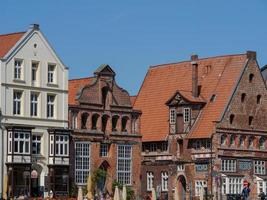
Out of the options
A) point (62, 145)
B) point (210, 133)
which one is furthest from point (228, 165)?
point (62, 145)

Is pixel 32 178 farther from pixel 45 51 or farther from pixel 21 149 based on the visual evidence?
pixel 45 51

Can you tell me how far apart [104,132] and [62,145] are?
24.1 ft

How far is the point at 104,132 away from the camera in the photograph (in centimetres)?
8931

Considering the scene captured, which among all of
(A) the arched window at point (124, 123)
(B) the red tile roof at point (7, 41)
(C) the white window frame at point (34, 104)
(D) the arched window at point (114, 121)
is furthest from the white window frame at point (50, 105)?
(A) the arched window at point (124, 123)

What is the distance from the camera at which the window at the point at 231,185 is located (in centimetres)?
9275

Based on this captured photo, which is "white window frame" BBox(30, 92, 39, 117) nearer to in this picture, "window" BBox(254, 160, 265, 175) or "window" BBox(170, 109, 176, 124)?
"window" BBox(170, 109, 176, 124)

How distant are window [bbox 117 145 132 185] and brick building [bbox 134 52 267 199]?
5.81 meters

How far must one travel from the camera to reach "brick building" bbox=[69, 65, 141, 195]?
8700cm

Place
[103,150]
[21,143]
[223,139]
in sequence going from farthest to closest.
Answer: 1. [223,139]
2. [103,150]
3. [21,143]

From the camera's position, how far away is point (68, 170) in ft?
273

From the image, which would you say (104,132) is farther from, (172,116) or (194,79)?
(194,79)

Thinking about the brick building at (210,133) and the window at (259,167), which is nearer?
the brick building at (210,133)

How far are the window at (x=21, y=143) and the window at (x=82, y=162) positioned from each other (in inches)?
323

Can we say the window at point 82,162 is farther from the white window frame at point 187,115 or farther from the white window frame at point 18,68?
the white window frame at point 187,115
